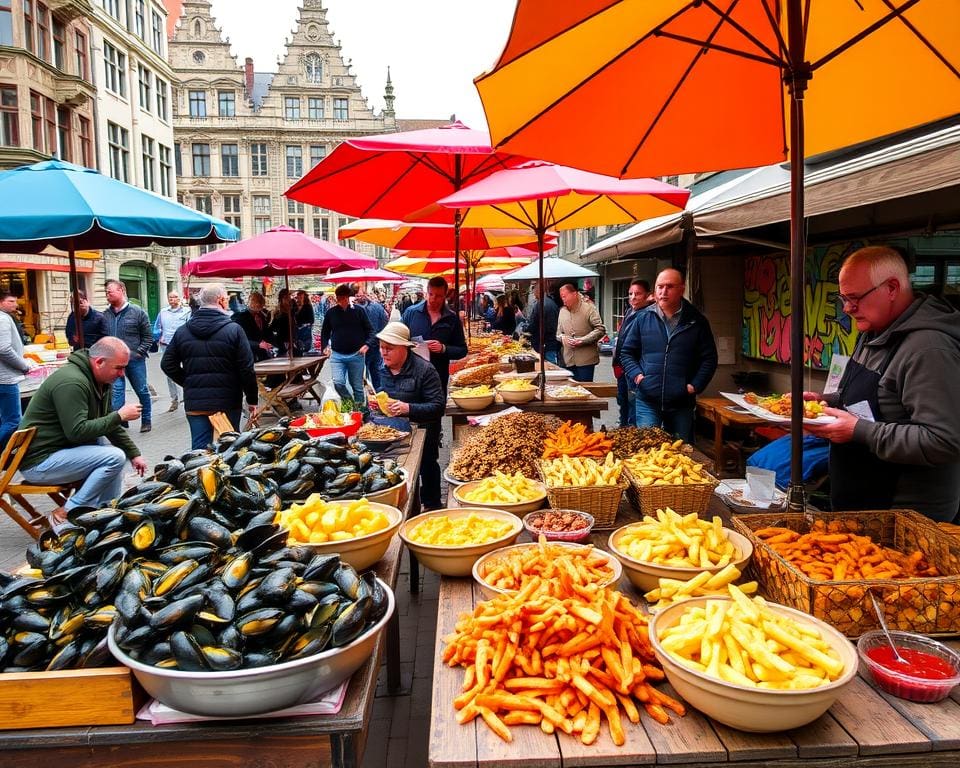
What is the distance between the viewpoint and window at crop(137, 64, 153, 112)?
3534cm

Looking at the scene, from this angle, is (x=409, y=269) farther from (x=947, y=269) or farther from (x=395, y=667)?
(x=395, y=667)

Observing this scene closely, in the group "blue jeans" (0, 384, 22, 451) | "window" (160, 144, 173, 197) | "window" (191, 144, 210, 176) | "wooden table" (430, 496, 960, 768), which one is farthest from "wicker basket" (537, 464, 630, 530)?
"window" (191, 144, 210, 176)

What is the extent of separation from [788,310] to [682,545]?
699cm

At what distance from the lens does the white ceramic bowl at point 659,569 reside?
7.33 feet

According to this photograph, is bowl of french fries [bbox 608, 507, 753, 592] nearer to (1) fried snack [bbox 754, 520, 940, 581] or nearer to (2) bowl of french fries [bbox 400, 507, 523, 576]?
(1) fried snack [bbox 754, 520, 940, 581]

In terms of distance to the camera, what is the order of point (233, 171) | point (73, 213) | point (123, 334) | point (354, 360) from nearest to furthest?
point (73, 213)
point (123, 334)
point (354, 360)
point (233, 171)

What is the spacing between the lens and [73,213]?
455 centimetres

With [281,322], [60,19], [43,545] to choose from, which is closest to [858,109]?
[43,545]

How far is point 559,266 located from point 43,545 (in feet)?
Answer: 44.0

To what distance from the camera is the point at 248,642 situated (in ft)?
5.61

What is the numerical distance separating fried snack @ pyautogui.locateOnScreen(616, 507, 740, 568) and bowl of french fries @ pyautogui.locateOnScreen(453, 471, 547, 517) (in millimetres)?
679

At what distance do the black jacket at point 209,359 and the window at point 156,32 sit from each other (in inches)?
1525

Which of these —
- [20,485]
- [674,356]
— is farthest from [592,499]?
[20,485]

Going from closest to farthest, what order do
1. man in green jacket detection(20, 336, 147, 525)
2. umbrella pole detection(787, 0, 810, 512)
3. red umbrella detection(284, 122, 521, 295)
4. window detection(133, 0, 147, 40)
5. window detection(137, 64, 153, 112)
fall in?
umbrella pole detection(787, 0, 810, 512) < man in green jacket detection(20, 336, 147, 525) < red umbrella detection(284, 122, 521, 295) < window detection(133, 0, 147, 40) < window detection(137, 64, 153, 112)
